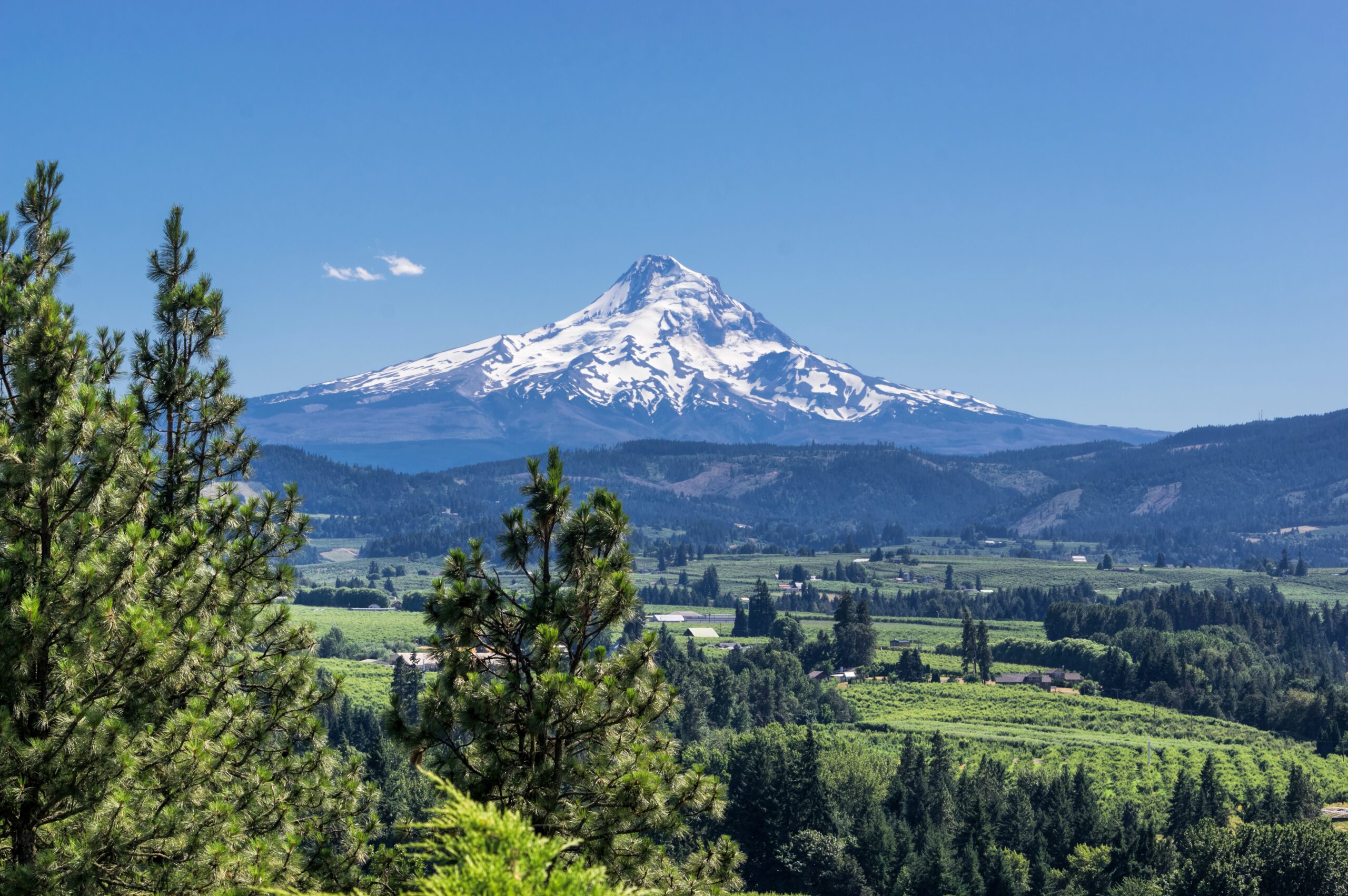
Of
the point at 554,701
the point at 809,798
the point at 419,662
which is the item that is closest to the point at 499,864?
→ the point at 554,701

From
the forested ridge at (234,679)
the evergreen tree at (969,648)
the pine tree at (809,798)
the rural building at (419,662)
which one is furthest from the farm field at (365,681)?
the forested ridge at (234,679)

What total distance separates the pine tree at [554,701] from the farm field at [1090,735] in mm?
87034

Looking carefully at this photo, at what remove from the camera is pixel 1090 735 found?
127 m

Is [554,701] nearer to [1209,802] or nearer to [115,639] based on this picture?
[115,639]

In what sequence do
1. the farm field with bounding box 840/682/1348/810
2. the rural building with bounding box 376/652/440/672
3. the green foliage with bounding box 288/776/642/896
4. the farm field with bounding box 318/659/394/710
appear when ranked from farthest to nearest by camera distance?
the rural building with bounding box 376/652/440/672 → the farm field with bounding box 318/659/394/710 → the farm field with bounding box 840/682/1348/810 → the green foliage with bounding box 288/776/642/896

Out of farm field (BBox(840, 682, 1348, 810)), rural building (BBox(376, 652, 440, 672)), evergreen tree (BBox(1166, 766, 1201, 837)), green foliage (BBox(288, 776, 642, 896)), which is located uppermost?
green foliage (BBox(288, 776, 642, 896))

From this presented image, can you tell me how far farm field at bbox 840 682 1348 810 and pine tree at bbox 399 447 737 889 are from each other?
3427 inches

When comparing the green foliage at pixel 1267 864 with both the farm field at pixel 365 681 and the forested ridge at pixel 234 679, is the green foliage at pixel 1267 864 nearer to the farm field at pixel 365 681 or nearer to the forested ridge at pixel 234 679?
the forested ridge at pixel 234 679

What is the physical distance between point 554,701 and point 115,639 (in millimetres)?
6633

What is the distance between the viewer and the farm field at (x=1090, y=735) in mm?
107750

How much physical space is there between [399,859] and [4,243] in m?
13.3

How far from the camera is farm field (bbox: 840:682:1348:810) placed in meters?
108

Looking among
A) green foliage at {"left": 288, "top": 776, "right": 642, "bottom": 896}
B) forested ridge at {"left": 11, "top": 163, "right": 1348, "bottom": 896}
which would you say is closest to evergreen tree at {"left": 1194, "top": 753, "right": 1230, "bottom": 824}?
forested ridge at {"left": 11, "top": 163, "right": 1348, "bottom": 896}

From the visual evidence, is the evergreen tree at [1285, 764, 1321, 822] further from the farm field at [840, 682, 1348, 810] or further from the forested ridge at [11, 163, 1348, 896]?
the forested ridge at [11, 163, 1348, 896]
